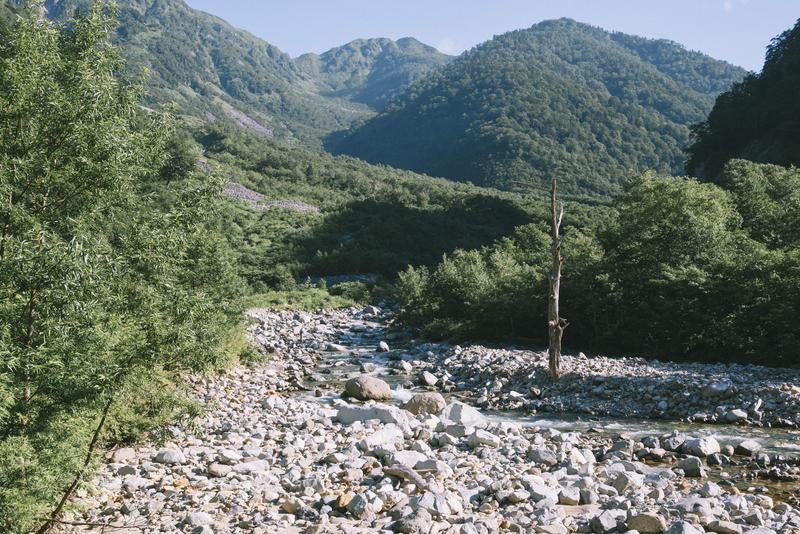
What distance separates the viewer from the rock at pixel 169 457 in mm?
10235

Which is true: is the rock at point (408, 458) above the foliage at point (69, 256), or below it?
below

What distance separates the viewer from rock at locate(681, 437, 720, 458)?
11.3m

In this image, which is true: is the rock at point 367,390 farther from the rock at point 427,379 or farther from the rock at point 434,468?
the rock at point 434,468

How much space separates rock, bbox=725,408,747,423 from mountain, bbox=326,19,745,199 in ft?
297

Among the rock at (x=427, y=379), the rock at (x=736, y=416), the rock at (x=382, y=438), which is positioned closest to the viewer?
the rock at (x=382, y=438)

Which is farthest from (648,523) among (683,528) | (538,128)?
(538,128)

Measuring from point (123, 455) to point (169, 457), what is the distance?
79 centimetres

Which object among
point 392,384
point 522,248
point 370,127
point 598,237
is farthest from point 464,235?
point 370,127

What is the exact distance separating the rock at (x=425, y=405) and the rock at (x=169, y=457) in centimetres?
617

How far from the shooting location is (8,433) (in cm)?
621

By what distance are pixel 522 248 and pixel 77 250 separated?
36.0 metres

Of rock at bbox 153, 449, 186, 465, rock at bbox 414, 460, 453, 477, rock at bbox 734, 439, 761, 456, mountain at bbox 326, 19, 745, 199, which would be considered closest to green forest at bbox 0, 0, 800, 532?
rock at bbox 153, 449, 186, 465

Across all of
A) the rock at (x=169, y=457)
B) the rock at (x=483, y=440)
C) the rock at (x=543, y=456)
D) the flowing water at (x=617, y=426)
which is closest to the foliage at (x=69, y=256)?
the rock at (x=169, y=457)

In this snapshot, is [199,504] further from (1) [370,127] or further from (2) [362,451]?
(1) [370,127]
